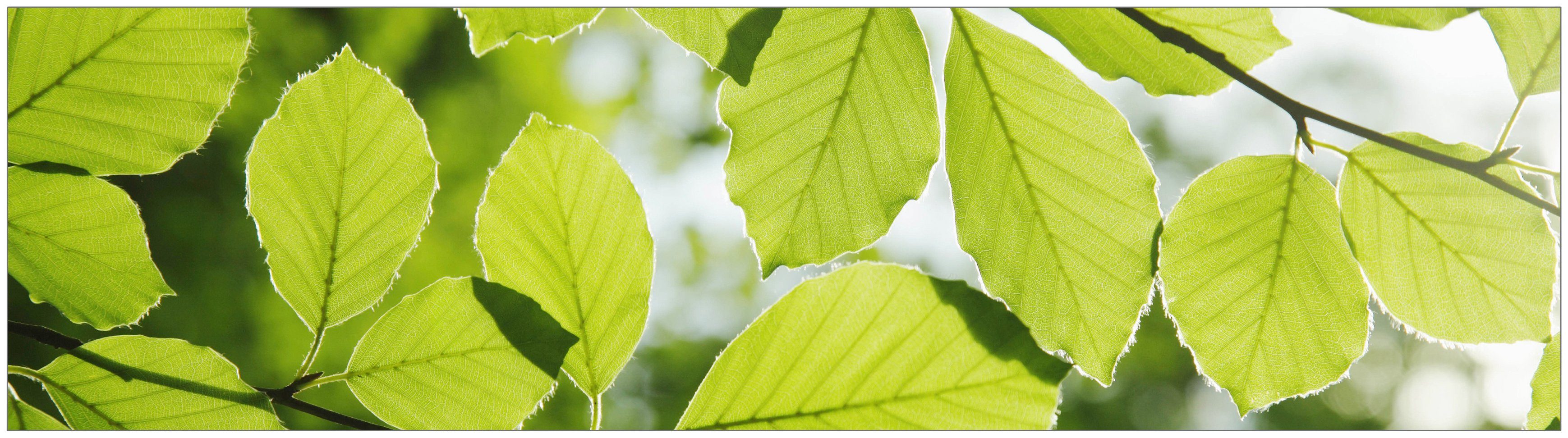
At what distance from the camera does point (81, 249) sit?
44 cm

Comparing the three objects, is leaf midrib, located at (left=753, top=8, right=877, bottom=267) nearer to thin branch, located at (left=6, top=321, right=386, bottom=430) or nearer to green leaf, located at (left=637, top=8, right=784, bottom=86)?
green leaf, located at (left=637, top=8, right=784, bottom=86)

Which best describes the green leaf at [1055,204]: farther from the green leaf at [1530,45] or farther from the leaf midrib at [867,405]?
the green leaf at [1530,45]

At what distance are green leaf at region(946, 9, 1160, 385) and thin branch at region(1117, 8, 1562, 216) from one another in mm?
49

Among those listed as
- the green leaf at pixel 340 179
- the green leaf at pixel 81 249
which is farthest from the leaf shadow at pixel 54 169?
the green leaf at pixel 340 179

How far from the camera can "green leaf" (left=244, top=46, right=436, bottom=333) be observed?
386mm

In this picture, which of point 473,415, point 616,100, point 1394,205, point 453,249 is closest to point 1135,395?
point 616,100

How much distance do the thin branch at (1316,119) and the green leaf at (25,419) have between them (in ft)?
2.17

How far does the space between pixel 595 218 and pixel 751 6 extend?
0.14m

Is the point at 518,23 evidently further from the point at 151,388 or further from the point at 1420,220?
the point at 1420,220

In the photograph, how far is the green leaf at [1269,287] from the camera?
16.8 inches

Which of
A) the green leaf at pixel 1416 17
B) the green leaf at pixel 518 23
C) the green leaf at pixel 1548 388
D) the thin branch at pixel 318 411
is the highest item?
the green leaf at pixel 518 23

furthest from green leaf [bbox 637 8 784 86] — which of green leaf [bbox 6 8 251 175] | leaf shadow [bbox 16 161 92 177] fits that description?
leaf shadow [bbox 16 161 92 177]

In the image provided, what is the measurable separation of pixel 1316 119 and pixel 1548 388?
288 mm

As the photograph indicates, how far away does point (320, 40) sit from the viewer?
102 inches
